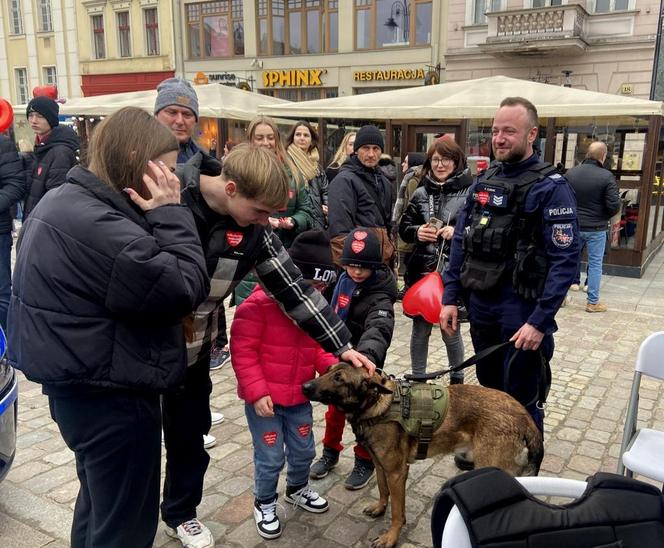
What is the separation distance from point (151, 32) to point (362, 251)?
26.6 metres

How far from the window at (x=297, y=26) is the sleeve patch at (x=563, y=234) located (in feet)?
67.2

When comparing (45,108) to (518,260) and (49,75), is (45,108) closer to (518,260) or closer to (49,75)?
(518,260)

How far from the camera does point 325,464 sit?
3.47 meters

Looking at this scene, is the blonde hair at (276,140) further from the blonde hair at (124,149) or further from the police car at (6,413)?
the blonde hair at (124,149)

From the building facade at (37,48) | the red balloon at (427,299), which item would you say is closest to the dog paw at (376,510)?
the red balloon at (427,299)

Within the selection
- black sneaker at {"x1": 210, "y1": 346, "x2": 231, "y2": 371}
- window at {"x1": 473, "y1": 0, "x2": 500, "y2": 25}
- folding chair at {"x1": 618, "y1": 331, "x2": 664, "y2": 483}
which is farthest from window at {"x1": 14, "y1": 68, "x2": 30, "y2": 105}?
folding chair at {"x1": 618, "y1": 331, "x2": 664, "y2": 483}

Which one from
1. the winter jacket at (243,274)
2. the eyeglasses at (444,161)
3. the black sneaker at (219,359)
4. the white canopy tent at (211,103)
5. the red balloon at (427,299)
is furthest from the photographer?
the white canopy tent at (211,103)

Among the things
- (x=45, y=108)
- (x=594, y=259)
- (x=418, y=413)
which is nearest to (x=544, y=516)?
(x=418, y=413)

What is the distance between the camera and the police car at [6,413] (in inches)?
110

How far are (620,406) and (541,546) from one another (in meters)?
3.81

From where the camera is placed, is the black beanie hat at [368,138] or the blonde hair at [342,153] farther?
the blonde hair at [342,153]

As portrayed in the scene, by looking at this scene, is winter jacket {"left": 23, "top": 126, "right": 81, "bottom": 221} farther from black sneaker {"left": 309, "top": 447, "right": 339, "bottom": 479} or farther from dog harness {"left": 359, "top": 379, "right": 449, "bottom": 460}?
dog harness {"left": 359, "top": 379, "right": 449, "bottom": 460}

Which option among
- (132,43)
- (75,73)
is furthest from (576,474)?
(75,73)

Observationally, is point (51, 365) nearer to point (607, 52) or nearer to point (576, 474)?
point (576, 474)
